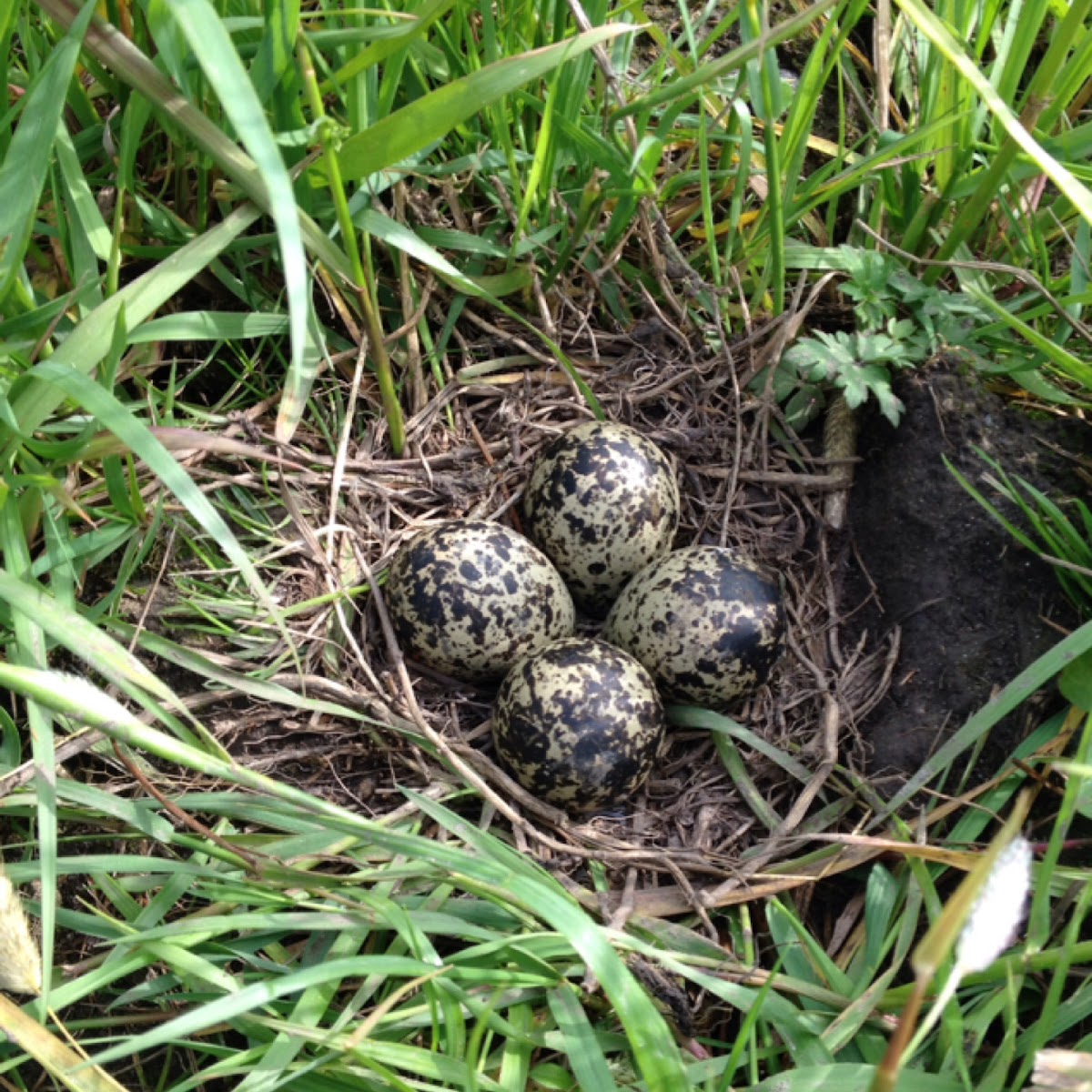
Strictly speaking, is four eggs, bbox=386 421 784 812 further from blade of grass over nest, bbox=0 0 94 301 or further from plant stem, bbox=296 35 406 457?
blade of grass over nest, bbox=0 0 94 301

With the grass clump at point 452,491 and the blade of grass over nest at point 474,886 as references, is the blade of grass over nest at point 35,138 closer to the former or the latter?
the grass clump at point 452,491

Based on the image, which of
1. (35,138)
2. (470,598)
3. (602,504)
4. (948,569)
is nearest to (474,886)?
(470,598)

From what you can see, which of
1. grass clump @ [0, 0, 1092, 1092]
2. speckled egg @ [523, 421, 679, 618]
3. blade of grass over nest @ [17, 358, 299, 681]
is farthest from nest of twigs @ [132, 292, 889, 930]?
blade of grass over nest @ [17, 358, 299, 681]

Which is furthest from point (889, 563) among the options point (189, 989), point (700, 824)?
point (189, 989)

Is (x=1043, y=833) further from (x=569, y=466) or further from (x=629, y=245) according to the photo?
(x=629, y=245)

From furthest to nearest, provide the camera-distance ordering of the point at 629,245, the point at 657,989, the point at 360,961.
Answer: the point at 629,245 → the point at 657,989 → the point at 360,961

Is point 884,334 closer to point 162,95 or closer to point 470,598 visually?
point 470,598
